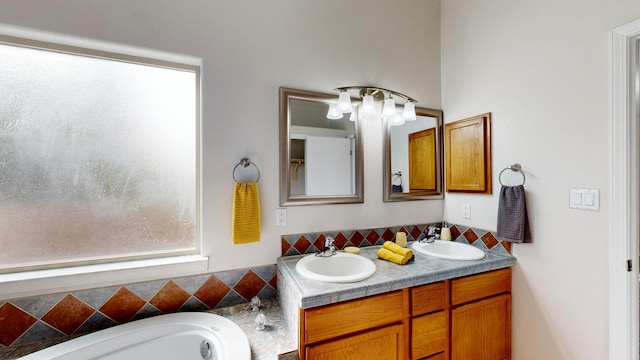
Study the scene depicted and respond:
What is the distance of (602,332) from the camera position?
1.32 m

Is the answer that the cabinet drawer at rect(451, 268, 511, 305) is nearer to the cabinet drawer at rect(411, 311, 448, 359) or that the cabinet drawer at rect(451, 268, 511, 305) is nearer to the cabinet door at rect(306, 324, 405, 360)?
the cabinet drawer at rect(411, 311, 448, 359)

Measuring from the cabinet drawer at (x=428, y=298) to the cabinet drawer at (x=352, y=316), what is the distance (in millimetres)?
85

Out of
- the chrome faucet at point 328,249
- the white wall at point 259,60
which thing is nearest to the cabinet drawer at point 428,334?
the chrome faucet at point 328,249

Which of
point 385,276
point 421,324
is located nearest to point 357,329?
point 385,276

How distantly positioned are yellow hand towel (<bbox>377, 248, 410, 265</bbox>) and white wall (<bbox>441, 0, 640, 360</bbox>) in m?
0.77

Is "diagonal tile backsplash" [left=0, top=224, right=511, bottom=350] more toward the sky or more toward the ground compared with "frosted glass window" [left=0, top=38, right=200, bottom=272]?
more toward the ground

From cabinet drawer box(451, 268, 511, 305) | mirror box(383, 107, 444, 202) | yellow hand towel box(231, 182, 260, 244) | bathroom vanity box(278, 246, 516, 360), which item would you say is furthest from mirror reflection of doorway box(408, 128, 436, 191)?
yellow hand towel box(231, 182, 260, 244)

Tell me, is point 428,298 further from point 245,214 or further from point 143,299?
point 143,299

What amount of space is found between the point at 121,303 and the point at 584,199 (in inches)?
98.9

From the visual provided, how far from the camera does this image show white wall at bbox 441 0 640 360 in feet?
4.35

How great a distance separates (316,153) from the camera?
1.86m

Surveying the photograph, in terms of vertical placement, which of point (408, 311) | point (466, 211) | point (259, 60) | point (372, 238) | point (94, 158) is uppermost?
point (259, 60)

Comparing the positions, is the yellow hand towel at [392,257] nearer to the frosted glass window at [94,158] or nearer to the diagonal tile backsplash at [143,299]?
the diagonal tile backsplash at [143,299]

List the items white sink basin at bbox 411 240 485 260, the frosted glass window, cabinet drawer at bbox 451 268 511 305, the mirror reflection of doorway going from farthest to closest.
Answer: the mirror reflection of doorway
white sink basin at bbox 411 240 485 260
cabinet drawer at bbox 451 268 511 305
the frosted glass window
